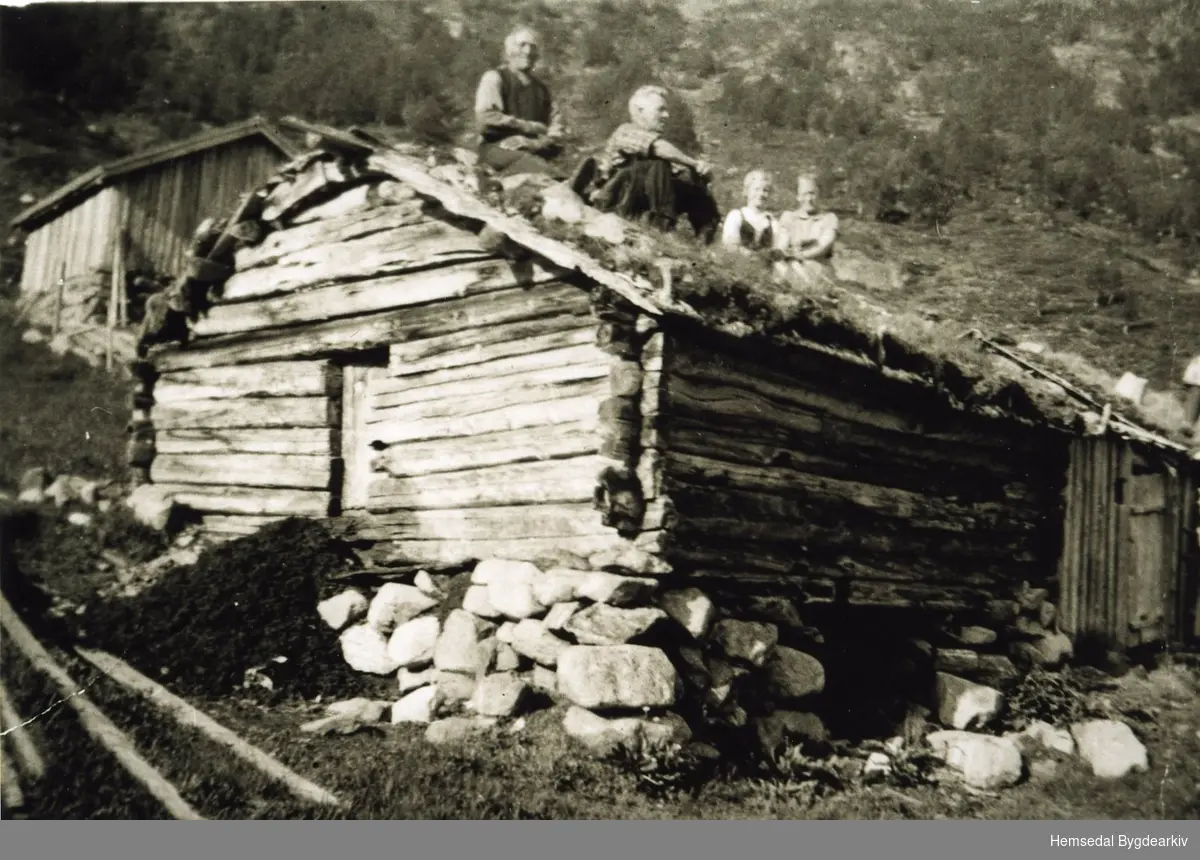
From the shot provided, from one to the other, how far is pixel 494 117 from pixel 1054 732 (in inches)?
293

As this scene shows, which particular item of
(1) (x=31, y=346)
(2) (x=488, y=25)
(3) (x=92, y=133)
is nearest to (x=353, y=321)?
(2) (x=488, y=25)

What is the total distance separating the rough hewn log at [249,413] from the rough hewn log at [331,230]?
54.5 inches

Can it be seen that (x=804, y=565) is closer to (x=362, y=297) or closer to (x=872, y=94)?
(x=362, y=297)

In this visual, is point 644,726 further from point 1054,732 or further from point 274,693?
point 1054,732

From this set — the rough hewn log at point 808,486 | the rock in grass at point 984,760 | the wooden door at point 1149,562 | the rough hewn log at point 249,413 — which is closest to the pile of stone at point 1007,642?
the wooden door at point 1149,562

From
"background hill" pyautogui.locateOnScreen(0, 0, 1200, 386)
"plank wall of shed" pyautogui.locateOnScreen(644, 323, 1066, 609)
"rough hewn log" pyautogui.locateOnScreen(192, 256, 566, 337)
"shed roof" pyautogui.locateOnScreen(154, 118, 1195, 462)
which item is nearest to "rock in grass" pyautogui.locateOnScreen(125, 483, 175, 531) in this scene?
"rough hewn log" pyautogui.locateOnScreen(192, 256, 566, 337)

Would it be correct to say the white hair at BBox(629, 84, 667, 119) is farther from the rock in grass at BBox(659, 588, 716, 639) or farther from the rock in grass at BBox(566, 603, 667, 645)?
the rock in grass at BBox(566, 603, 667, 645)

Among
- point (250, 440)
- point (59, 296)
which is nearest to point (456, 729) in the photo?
point (250, 440)

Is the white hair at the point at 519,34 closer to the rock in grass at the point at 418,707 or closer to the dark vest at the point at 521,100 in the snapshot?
the dark vest at the point at 521,100

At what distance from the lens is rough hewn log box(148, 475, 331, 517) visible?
9398mm

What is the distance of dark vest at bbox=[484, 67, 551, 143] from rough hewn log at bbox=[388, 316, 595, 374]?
8.93 feet

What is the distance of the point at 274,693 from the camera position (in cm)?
755

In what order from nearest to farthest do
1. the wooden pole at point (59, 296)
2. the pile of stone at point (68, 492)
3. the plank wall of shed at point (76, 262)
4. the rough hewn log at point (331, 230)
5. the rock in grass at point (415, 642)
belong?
the rock in grass at point (415, 642) < the rough hewn log at point (331, 230) < the pile of stone at point (68, 492) < the wooden pole at point (59, 296) < the plank wall of shed at point (76, 262)

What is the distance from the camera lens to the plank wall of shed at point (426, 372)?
761cm
